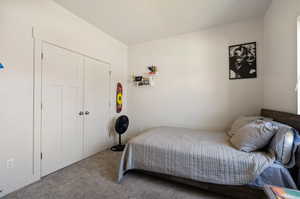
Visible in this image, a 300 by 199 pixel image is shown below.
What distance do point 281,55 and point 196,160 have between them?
Result: 76.4 inches

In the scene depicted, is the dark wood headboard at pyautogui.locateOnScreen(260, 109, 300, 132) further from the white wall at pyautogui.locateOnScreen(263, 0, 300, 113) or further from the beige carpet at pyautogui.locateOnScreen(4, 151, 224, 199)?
the beige carpet at pyautogui.locateOnScreen(4, 151, 224, 199)

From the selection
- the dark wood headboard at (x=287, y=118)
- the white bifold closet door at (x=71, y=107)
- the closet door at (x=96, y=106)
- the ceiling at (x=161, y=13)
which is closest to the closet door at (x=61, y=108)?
the white bifold closet door at (x=71, y=107)

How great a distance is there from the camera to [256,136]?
1.52 metres

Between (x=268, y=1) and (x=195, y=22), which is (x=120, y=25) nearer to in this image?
(x=195, y=22)

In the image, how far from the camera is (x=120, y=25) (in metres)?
2.82

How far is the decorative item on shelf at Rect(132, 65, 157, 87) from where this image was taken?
3.44 meters

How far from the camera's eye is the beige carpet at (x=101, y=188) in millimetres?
1636

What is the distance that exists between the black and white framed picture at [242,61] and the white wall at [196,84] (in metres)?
0.08

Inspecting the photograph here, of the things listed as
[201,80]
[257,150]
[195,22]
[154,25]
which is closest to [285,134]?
[257,150]

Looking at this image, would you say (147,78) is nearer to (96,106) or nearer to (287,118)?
(96,106)

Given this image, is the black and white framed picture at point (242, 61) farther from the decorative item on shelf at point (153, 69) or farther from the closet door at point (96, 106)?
the closet door at point (96, 106)

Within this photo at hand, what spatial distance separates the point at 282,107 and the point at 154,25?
265 cm

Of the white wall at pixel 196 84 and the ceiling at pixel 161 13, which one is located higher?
the ceiling at pixel 161 13

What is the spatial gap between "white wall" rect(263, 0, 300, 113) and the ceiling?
0.41 m
